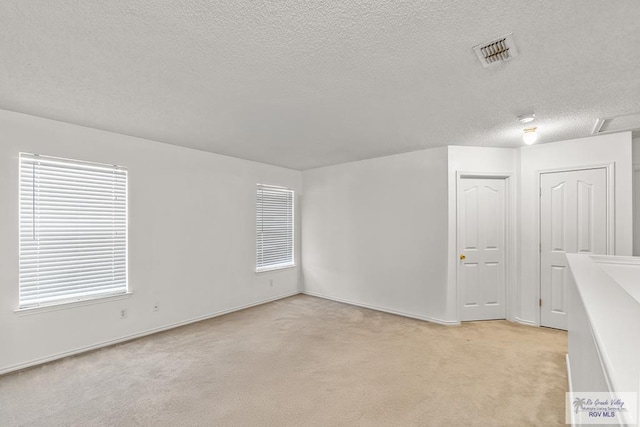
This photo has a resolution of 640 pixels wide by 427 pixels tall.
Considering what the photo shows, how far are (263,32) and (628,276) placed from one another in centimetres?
349

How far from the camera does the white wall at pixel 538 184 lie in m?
3.30

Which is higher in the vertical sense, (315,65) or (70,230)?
(315,65)

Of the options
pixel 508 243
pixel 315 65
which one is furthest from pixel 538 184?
pixel 315 65

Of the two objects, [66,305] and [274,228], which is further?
[274,228]

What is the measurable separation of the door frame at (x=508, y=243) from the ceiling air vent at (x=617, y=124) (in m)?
1.00

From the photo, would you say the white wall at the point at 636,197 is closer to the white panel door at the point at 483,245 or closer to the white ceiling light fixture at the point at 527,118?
the white panel door at the point at 483,245

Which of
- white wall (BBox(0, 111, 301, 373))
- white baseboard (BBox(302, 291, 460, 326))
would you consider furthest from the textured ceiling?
white baseboard (BBox(302, 291, 460, 326))

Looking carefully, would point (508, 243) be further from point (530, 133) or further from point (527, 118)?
point (527, 118)

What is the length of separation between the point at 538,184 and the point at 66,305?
5680 mm

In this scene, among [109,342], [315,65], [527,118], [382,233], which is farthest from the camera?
[382,233]

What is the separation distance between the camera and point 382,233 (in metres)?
4.54

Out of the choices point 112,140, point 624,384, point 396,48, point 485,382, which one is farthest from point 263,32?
point 485,382

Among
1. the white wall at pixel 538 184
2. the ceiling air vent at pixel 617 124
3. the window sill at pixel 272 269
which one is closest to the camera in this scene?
the ceiling air vent at pixel 617 124

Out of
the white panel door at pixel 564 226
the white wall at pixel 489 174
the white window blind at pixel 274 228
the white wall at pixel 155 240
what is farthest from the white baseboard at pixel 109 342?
the white panel door at pixel 564 226
